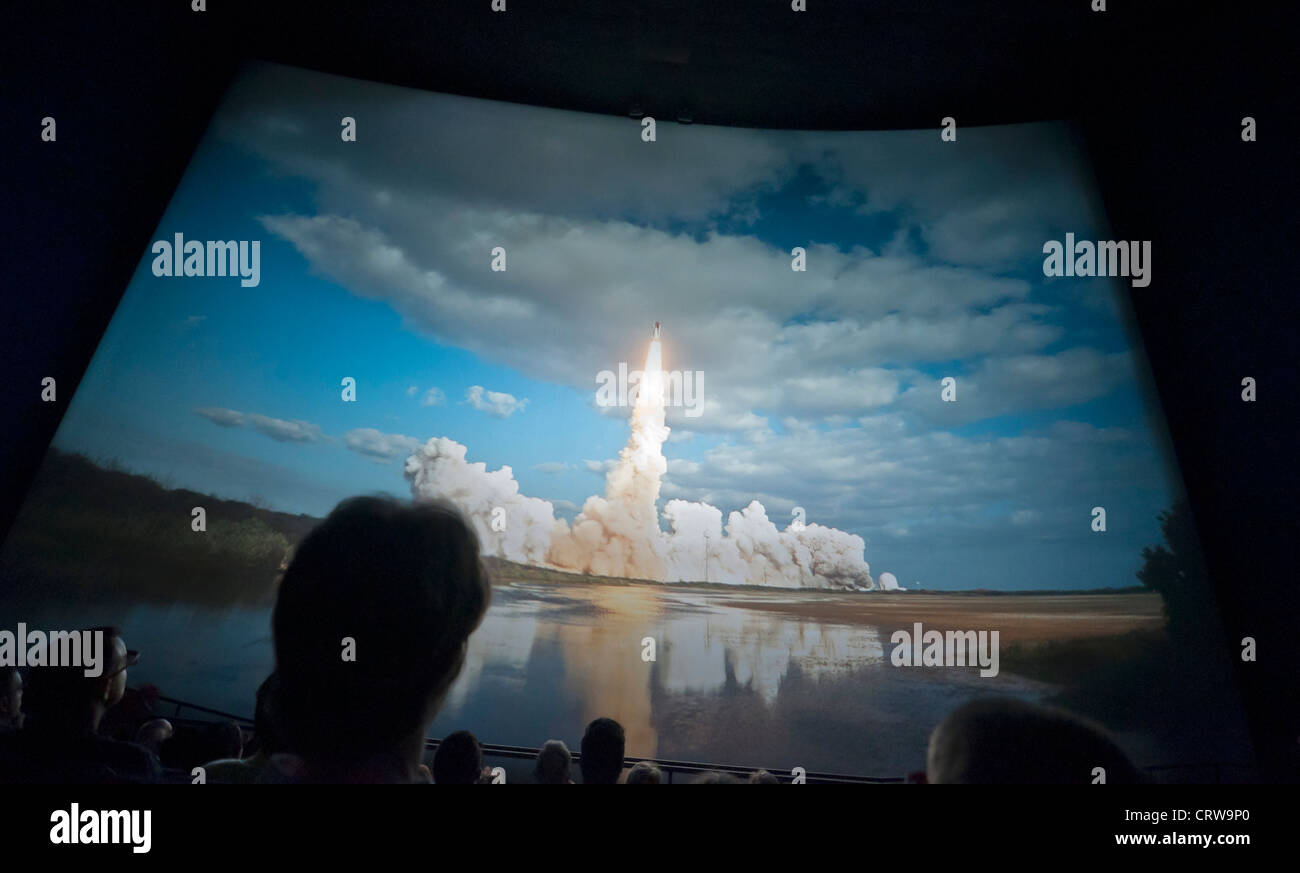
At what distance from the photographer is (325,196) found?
770cm

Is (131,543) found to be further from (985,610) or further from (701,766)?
(985,610)

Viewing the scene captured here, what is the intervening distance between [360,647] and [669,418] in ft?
25.8

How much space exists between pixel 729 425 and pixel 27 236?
21.8 feet

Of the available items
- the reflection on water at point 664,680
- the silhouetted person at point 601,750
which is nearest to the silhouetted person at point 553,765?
the silhouetted person at point 601,750

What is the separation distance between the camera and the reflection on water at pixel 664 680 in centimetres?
670

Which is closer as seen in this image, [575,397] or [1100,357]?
[1100,357]

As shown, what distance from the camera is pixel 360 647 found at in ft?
3.27

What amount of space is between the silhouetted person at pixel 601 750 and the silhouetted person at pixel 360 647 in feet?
5.59

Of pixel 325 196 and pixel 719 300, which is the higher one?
pixel 325 196

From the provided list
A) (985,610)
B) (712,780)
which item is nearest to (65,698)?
(712,780)
